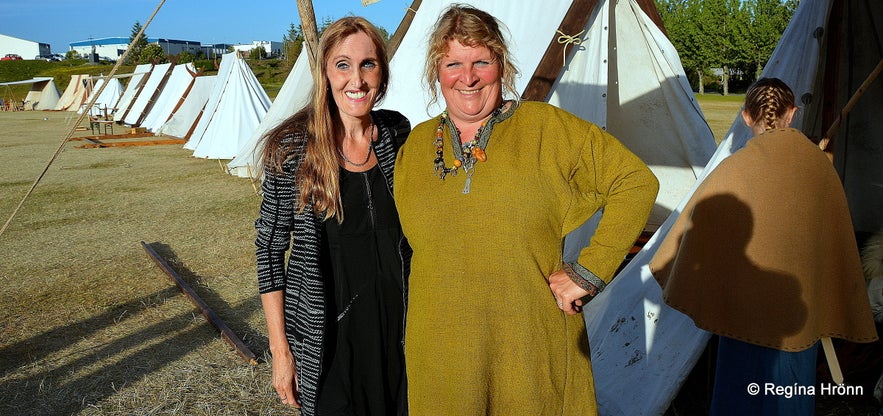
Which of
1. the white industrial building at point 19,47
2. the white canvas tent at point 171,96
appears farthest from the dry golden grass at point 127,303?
the white industrial building at point 19,47

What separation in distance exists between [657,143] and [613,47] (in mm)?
845

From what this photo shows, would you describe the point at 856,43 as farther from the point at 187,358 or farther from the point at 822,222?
the point at 187,358

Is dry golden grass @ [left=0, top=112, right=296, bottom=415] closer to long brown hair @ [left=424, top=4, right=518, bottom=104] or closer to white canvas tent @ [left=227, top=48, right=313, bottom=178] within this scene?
white canvas tent @ [left=227, top=48, right=313, bottom=178]

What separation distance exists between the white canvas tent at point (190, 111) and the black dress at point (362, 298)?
49.4 ft

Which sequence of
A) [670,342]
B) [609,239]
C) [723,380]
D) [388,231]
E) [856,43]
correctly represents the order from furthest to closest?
1. [856,43]
2. [670,342]
3. [723,380]
4. [388,231]
5. [609,239]

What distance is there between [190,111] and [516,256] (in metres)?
16.9

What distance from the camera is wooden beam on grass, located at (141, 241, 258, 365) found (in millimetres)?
3709

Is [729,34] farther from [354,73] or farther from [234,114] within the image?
[354,73]

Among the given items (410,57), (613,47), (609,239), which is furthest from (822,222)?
(410,57)

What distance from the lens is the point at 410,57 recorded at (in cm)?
523

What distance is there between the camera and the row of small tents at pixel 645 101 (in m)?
2.95

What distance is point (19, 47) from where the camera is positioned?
88.1 metres

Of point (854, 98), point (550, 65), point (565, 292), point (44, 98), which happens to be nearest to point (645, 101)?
point (550, 65)

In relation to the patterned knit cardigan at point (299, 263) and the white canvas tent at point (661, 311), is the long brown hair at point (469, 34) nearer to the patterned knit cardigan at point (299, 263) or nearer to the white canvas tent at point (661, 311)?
the patterned knit cardigan at point (299, 263)
